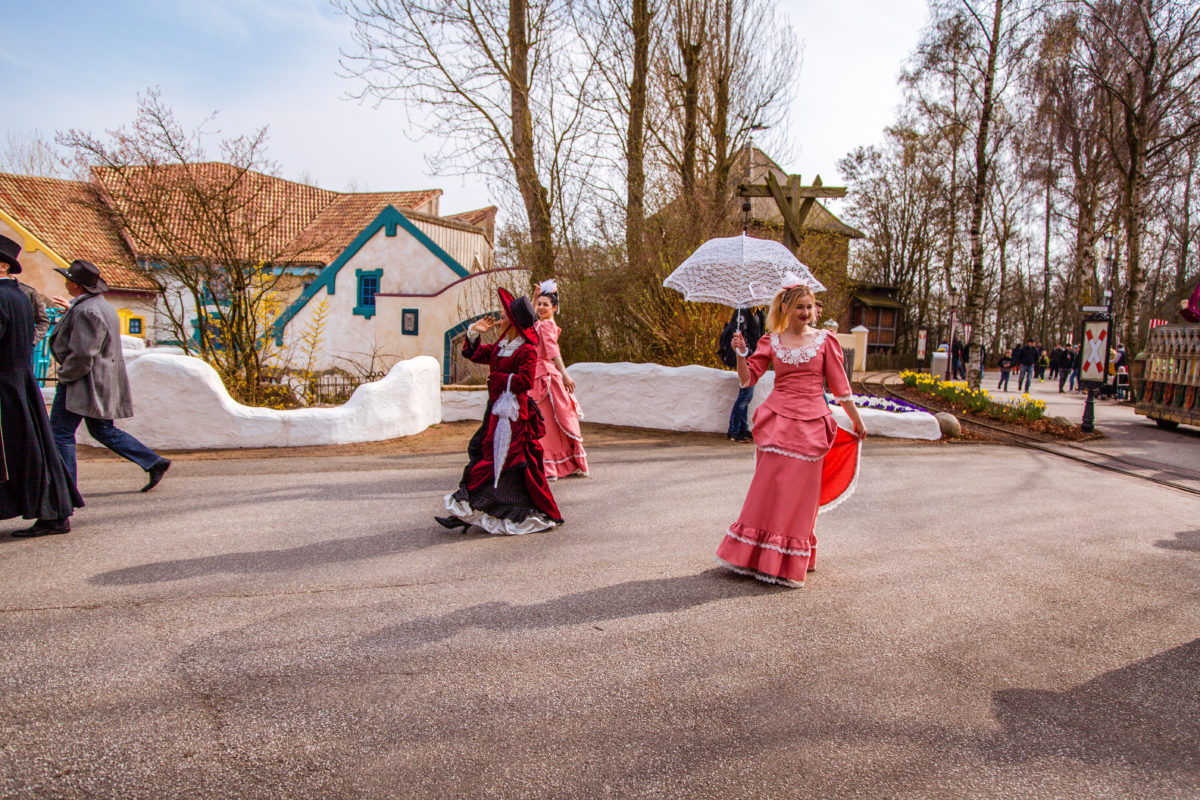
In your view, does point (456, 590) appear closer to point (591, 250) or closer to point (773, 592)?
point (773, 592)

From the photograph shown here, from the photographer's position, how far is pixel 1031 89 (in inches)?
1039

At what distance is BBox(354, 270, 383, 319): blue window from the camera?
874 inches

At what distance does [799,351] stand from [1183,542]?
4.10 metres

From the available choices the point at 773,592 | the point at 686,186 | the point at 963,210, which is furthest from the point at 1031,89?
the point at 773,592

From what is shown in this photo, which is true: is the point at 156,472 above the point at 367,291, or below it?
below

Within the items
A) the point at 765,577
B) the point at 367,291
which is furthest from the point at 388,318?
the point at 765,577

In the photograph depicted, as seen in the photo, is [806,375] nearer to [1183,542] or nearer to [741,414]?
[1183,542]

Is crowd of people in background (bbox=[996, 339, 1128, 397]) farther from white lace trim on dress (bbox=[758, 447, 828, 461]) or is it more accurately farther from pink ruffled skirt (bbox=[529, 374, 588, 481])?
white lace trim on dress (bbox=[758, 447, 828, 461])

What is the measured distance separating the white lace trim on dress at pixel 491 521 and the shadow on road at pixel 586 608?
1.42m

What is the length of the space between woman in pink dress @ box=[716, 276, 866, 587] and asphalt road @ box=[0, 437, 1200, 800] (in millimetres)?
227

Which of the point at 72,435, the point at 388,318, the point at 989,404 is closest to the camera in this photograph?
the point at 72,435

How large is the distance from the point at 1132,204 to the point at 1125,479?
17.5 m

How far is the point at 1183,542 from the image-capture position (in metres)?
6.54

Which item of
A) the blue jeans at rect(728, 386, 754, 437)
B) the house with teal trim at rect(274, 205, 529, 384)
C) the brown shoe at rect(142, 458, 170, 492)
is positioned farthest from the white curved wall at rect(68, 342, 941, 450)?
the house with teal trim at rect(274, 205, 529, 384)
